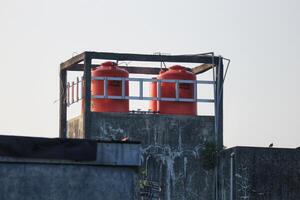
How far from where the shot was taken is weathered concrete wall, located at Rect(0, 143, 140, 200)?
113ft

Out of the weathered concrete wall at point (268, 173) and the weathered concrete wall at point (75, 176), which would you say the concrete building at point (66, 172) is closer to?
the weathered concrete wall at point (75, 176)

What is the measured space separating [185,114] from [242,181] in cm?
495

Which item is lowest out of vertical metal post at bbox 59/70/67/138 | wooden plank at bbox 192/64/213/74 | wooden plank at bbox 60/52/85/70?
vertical metal post at bbox 59/70/67/138

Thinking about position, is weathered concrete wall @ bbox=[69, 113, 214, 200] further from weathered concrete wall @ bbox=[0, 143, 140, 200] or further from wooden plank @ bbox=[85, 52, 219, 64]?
weathered concrete wall @ bbox=[0, 143, 140, 200]

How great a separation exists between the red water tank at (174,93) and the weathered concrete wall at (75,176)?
1368 centimetres

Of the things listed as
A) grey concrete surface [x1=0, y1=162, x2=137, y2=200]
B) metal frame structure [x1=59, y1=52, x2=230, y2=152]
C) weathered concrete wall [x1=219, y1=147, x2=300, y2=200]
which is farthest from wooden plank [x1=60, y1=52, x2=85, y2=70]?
grey concrete surface [x1=0, y1=162, x2=137, y2=200]

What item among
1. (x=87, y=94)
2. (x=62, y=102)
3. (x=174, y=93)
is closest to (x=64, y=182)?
(x=87, y=94)

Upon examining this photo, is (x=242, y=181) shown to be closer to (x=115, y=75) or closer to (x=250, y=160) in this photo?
(x=250, y=160)

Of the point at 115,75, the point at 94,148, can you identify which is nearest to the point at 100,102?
Result: the point at 115,75

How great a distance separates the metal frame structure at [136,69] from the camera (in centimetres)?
4822

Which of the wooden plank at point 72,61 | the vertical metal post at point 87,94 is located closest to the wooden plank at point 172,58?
the vertical metal post at point 87,94

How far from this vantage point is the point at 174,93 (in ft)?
163

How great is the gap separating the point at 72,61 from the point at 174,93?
14.9 feet

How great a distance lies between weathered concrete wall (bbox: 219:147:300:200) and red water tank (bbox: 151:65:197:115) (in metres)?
4.76
